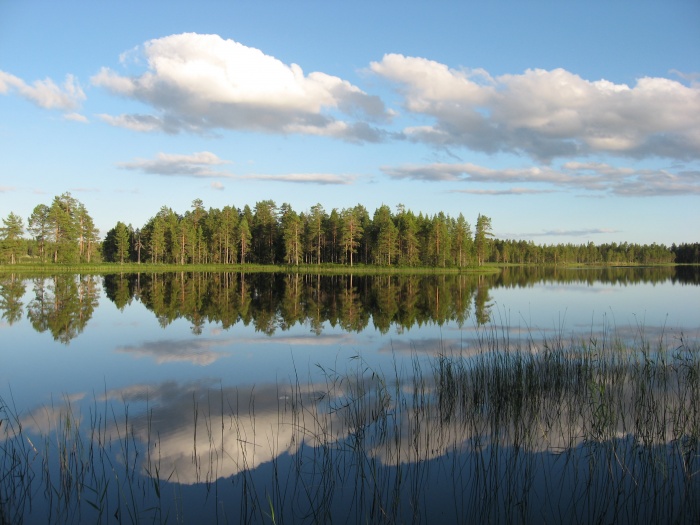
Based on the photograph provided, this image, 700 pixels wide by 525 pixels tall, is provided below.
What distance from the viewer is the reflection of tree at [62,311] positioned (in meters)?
18.9

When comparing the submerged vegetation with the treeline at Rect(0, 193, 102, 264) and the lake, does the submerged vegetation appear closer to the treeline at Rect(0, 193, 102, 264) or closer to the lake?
the lake

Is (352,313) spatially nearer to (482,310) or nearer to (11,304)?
(482,310)

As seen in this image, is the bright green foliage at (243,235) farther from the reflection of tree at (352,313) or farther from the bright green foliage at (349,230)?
the reflection of tree at (352,313)

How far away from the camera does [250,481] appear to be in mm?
6359

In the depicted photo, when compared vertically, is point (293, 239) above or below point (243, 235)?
below

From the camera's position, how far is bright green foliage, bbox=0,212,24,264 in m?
66.9

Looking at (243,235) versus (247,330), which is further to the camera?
(243,235)

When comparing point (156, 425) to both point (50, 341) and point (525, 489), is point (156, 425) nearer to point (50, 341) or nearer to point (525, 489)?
point (525, 489)

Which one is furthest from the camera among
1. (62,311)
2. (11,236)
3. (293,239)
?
(293,239)

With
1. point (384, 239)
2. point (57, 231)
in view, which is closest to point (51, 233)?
point (57, 231)

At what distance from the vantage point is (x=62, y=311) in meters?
24.3

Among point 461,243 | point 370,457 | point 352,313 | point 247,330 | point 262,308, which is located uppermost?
point 461,243

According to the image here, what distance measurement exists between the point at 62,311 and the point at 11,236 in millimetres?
54655

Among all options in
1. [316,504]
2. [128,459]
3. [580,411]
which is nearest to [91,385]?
[128,459]
